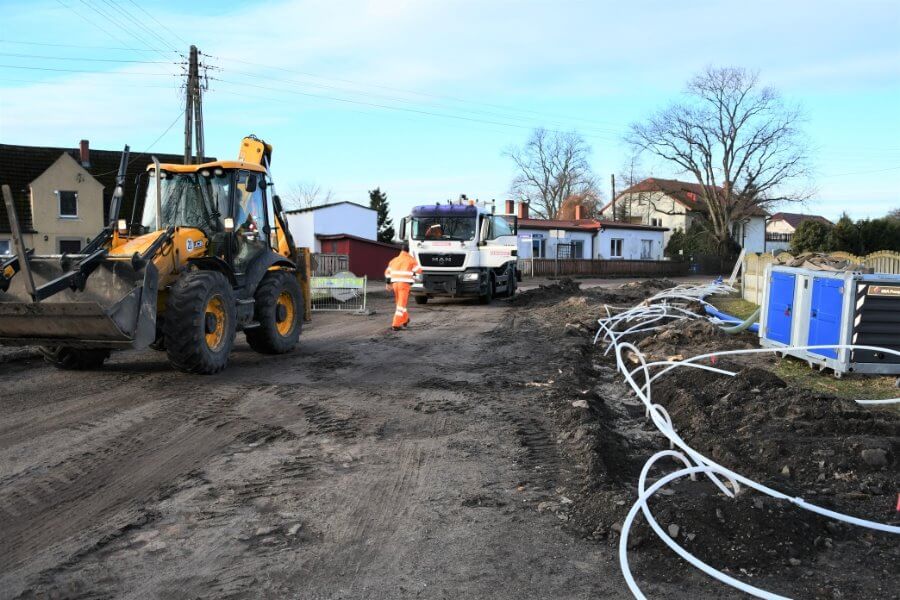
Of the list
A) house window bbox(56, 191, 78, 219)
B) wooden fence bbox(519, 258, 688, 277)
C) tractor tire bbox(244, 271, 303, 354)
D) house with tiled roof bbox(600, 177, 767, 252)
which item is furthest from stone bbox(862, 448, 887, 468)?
house with tiled roof bbox(600, 177, 767, 252)

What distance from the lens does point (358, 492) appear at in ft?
15.5

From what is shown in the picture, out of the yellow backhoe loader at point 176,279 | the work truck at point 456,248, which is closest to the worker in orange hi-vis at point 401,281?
the yellow backhoe loader at point 176,279

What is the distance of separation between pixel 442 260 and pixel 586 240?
3179 cm

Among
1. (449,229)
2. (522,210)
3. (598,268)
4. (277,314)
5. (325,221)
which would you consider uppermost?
(522,210)

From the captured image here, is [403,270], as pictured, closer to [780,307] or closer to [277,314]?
[277,314]

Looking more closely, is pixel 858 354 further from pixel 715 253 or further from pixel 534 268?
pixel 715 253

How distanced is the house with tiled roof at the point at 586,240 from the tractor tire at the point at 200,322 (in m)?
33.4

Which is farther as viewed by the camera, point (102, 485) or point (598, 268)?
point (598, 268)

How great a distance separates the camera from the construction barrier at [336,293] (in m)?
18.4

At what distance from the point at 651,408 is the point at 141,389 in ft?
17.7

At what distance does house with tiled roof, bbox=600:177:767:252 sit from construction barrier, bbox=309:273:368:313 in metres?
49.5

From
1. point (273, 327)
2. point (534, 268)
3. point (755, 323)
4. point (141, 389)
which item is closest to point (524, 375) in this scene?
point (273, 327)

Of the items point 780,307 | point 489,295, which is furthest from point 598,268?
point 780,307

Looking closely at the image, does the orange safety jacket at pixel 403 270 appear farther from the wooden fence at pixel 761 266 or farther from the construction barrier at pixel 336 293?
the wooden fence at pixel 761 266
